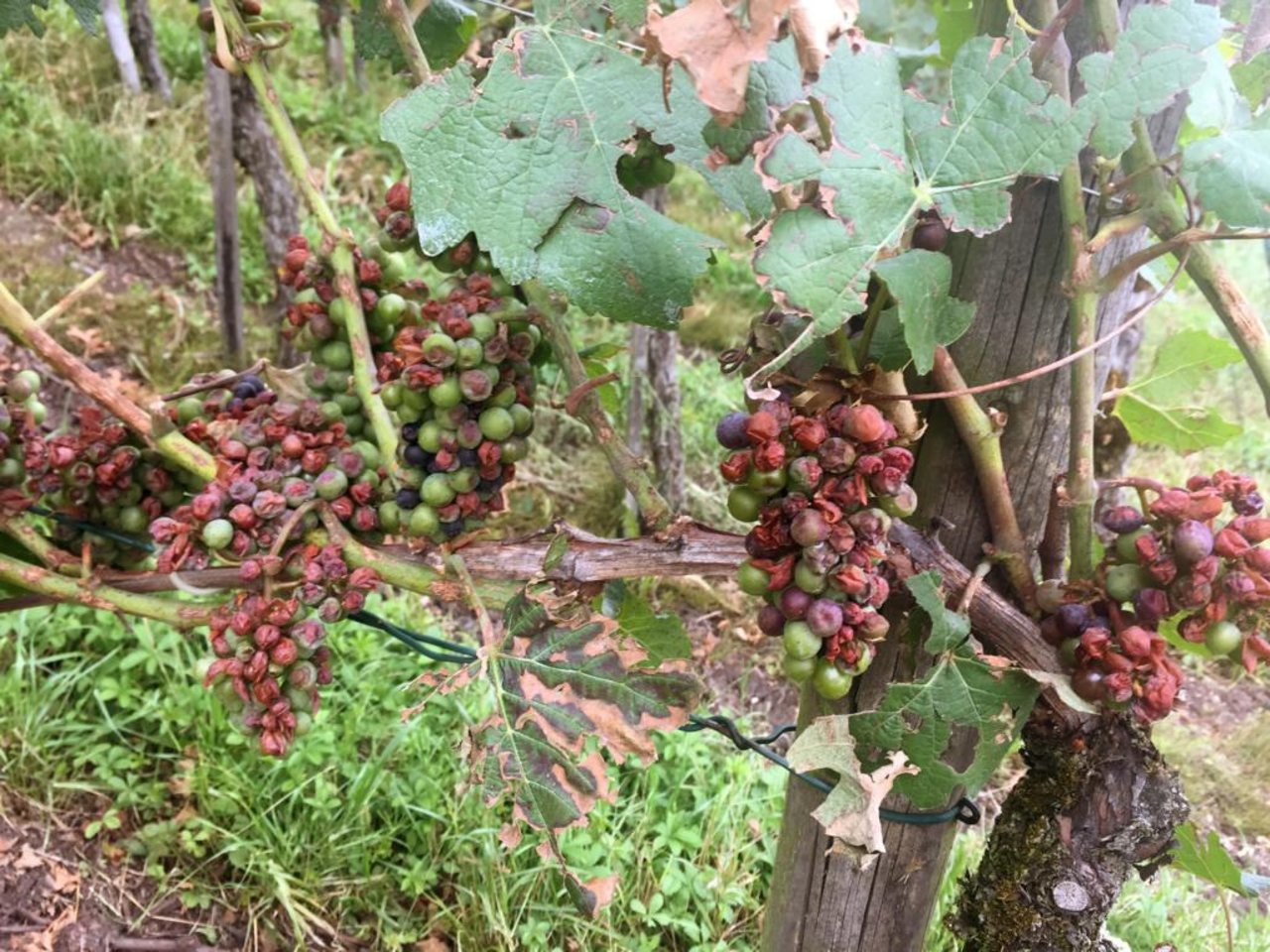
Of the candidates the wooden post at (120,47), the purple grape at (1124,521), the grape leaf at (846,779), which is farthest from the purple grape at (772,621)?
the wooden post at (120,47)

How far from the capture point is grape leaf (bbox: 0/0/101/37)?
1.31 metres

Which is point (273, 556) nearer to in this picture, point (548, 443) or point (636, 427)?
point (636, 427)

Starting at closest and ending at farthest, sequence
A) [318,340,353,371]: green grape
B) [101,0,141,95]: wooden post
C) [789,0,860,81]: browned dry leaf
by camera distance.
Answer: [789,0,860,81]: browned dry leaf
[318,340,353,371]: green grape
[101,0,141,95]: wooden post

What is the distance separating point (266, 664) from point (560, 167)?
24.0 inches

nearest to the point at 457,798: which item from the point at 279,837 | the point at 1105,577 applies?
the point at 279,837

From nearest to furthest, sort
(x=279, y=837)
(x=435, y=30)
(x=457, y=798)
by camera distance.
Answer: (x=435, y=30) → (x=279, y=837) → (x=457, y=798)

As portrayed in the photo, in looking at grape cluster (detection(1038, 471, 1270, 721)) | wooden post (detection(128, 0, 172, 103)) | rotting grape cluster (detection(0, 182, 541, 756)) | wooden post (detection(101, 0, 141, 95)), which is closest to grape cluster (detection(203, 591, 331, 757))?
rotting grape cluster (detection(0, 182, 541, 756))

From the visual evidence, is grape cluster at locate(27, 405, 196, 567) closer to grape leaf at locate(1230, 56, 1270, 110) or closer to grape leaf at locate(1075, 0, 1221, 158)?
grape leaf at locate(1075, 0, 1221, 158)

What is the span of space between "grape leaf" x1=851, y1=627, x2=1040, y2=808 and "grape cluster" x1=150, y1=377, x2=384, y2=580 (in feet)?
2.08

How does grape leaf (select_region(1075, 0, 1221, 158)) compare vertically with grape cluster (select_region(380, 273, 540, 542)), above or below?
above

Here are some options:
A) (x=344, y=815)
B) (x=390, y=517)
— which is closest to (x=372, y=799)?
(x=344, y=815)

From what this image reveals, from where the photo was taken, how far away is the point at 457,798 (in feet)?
7.74

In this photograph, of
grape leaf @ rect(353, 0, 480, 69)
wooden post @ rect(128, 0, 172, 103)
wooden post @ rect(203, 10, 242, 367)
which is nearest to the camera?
grape leaf @ rect(353, 0, 480, 69)

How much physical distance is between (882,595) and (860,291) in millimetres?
305
